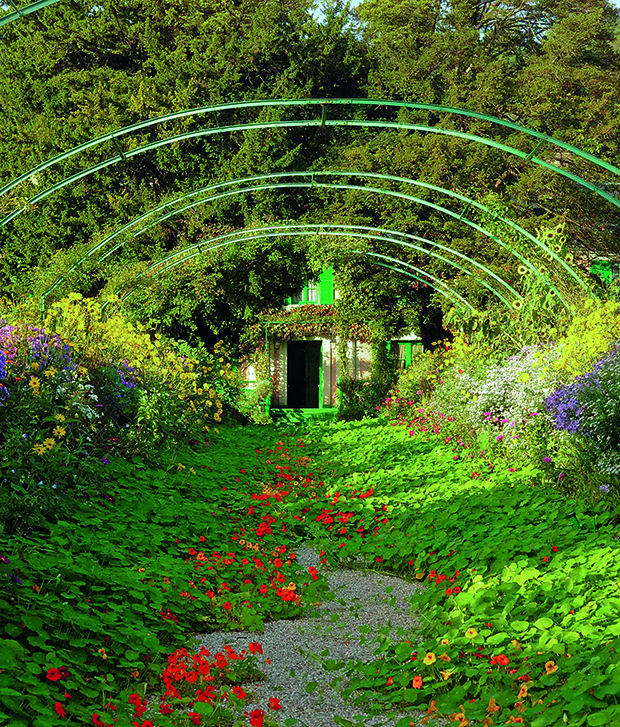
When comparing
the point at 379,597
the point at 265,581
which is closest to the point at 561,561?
the point at 379,597

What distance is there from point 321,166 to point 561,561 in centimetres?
1594

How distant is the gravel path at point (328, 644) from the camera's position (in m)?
3.38

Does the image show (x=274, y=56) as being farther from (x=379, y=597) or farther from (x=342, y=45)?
(x=379, y=597)

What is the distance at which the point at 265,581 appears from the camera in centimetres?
520

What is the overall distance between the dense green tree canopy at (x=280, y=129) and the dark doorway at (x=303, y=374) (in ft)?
7.08

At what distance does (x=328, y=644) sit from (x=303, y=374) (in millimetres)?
16131

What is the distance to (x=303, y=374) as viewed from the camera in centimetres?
2033

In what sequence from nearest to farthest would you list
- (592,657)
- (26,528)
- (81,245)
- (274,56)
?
(592,657)
(26,528)
(81,245)
(274,56)

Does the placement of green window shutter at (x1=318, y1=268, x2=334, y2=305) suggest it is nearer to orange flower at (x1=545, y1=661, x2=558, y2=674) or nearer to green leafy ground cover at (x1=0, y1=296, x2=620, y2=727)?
green leafy ground cover at (x1=0, y1=296, x2=620, y2=727)

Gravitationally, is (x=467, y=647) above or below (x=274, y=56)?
below

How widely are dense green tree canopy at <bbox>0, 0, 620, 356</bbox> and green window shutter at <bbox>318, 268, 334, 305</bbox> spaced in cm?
80

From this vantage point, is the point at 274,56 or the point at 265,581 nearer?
the point at 265,581

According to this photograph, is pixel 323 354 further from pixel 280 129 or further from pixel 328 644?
pixel 328 644

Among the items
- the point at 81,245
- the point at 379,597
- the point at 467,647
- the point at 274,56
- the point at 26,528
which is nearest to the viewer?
the point at 467,647
